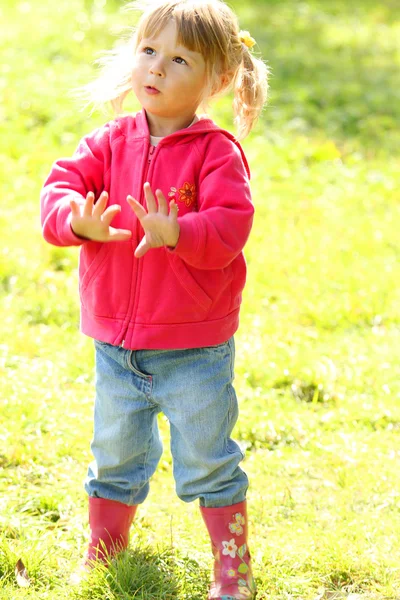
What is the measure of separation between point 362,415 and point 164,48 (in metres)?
2.02

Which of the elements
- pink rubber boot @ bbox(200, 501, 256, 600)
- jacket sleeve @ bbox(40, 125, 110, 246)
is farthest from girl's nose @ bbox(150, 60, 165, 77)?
pink rubber boot @ bbox(200, 501, 256, 600)

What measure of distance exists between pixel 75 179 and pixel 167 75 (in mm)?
387

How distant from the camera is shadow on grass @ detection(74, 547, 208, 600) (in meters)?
2.63

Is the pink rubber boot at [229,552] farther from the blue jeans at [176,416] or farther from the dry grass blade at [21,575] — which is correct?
the dry grass blade at [21,575]

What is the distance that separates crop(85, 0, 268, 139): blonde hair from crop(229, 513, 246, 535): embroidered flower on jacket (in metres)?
1.13

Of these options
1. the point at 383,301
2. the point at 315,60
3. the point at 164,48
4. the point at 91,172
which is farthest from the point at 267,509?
the point at 315,60

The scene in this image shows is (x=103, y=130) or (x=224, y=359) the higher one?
(x=103, y=130)

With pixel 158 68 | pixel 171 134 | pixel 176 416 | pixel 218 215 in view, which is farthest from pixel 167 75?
pixel 176 416

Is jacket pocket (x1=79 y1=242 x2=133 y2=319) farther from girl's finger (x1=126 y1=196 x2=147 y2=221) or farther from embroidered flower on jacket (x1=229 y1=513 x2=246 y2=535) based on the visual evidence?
embroidered flower on jacket (x1=229 y1=513 x2=246 y2=535)

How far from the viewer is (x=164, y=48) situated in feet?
7.84

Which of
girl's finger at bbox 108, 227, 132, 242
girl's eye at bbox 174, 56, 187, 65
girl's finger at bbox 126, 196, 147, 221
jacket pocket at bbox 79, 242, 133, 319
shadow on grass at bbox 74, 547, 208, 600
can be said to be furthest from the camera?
shadow on grass at bbox 74, 547, 208, 600

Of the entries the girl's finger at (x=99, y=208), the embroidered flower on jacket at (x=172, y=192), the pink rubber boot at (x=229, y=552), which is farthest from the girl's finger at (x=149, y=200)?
the pink rubber boot at (x=229, y=552)

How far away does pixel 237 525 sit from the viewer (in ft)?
8.82

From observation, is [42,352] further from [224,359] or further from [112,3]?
[112,3]
